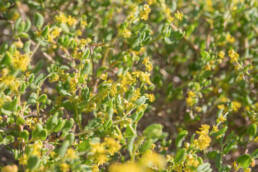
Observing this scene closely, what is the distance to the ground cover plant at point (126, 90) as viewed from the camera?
1394mm

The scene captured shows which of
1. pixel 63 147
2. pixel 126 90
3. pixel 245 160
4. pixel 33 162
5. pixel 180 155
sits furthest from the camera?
pixel 126 90

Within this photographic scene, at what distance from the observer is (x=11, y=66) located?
129 centimetres

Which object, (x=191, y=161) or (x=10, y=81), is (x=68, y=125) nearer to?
(x=10, y=81)

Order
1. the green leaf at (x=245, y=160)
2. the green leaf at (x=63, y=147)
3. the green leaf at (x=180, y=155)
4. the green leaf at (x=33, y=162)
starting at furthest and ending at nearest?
the green leaf at (x=245, y=160) < the green leaf at (x=180, y=155) < the green leaf at (x=63, y=147) < the green leaf at (x=33, y=162)

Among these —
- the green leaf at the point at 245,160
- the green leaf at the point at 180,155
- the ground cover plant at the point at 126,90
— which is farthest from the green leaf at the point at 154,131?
the green leaf at the point at 245,160

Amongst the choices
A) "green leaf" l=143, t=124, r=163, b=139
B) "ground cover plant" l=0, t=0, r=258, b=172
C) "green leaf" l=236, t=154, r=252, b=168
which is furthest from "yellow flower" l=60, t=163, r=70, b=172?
"green leaf" l=236, t=154, r=252, b=168

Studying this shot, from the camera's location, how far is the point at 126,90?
1.70 metres

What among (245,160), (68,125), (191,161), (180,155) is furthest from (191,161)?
(68,125)

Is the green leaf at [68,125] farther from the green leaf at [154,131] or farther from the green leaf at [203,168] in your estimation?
the green leaf at [203,168]

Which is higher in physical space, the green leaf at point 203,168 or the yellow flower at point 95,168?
the yellow flower at point 95,168

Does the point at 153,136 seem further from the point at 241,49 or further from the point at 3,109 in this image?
the point at 241,49

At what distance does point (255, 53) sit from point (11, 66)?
6.06 feet

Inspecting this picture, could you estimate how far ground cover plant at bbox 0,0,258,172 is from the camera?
139cm

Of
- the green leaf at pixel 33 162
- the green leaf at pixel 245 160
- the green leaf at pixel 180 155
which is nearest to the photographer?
the green leaf at pixel 33 162
